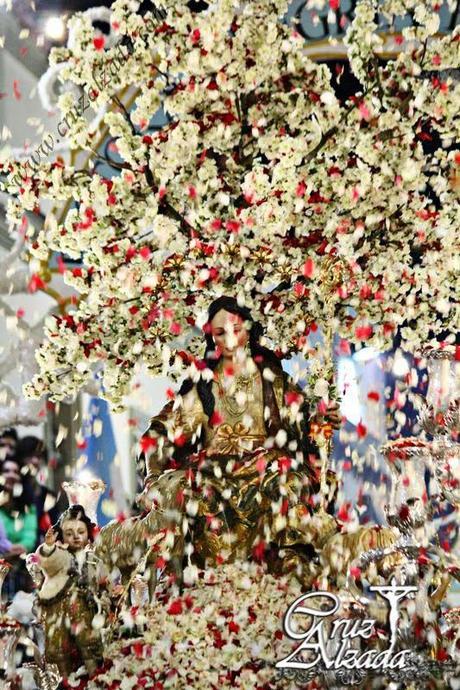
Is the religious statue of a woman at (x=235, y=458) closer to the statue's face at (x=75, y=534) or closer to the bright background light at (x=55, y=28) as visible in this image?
the statue's face at (x=75, y=534)

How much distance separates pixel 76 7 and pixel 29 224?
5.20 ft

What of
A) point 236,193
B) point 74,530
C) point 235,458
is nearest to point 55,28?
point 236,193

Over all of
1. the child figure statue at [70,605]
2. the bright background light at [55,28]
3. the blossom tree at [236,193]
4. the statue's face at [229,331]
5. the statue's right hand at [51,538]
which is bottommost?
the child figure statue at [70,605]

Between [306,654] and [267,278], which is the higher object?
[267,278]

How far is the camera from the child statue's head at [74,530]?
3859mm

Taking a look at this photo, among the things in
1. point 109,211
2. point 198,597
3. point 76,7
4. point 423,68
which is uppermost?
point 76,7

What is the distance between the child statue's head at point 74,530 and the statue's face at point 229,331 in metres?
1.16

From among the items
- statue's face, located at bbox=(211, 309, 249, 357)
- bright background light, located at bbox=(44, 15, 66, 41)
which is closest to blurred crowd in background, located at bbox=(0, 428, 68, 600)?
statue's face, located at bbox=(211, 309, 249, 357)

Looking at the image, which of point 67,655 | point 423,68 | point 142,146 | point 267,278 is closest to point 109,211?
point 142,146

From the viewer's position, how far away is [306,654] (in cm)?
335

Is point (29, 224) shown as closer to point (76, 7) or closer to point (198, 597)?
point (76, 7)

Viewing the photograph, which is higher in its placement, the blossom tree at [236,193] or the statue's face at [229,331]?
the blossom tree at [236,193]

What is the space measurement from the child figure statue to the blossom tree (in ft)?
4.22

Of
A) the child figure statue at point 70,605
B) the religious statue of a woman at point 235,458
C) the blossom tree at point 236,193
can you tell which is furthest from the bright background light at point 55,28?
the child figure statue at point 70,605
